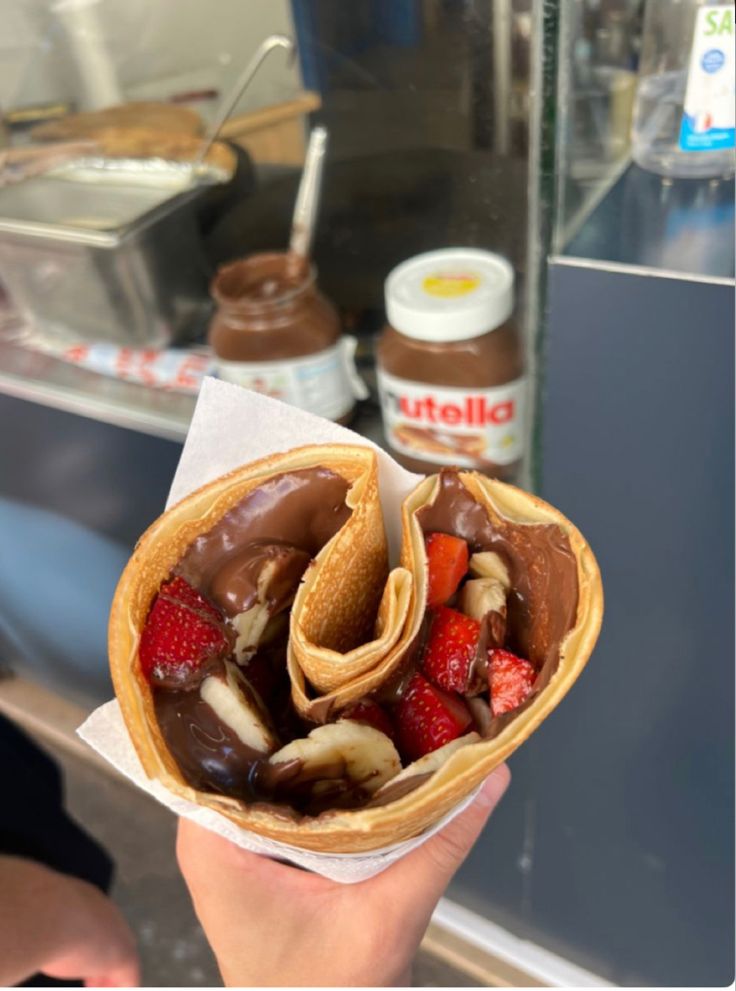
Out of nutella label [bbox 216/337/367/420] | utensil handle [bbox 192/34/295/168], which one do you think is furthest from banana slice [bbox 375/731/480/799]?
utensil handle [bbox 192/34/295/168]

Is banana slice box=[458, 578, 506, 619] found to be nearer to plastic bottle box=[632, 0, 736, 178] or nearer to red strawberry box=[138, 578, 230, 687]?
red strawberry box=[138, 578, 230, 687]

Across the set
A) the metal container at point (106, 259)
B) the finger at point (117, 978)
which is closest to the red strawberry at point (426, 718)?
the metal container at point (106, 259)

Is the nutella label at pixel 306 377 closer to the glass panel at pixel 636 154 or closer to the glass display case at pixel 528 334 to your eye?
the glass display case at pixel 528 334

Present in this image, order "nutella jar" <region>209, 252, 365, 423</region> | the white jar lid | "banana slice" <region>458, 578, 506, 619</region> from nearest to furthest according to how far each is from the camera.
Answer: "banana slice" <region>458, 578, 506, 619</region>
the white jar lid
"nutella jar" <region>209, 252, 365, 423</region>

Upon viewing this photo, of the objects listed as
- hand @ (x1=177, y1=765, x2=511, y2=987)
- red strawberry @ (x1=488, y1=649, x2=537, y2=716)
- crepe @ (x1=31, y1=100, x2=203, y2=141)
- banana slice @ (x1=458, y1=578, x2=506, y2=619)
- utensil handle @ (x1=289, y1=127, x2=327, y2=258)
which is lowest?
hand @ (x1=177, y1=765, x2=511, y2=987)

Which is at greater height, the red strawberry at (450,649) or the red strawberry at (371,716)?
the red strawberry at (450,649)

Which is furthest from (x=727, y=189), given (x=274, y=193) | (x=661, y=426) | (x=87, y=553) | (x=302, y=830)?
(x=87, y=553)
